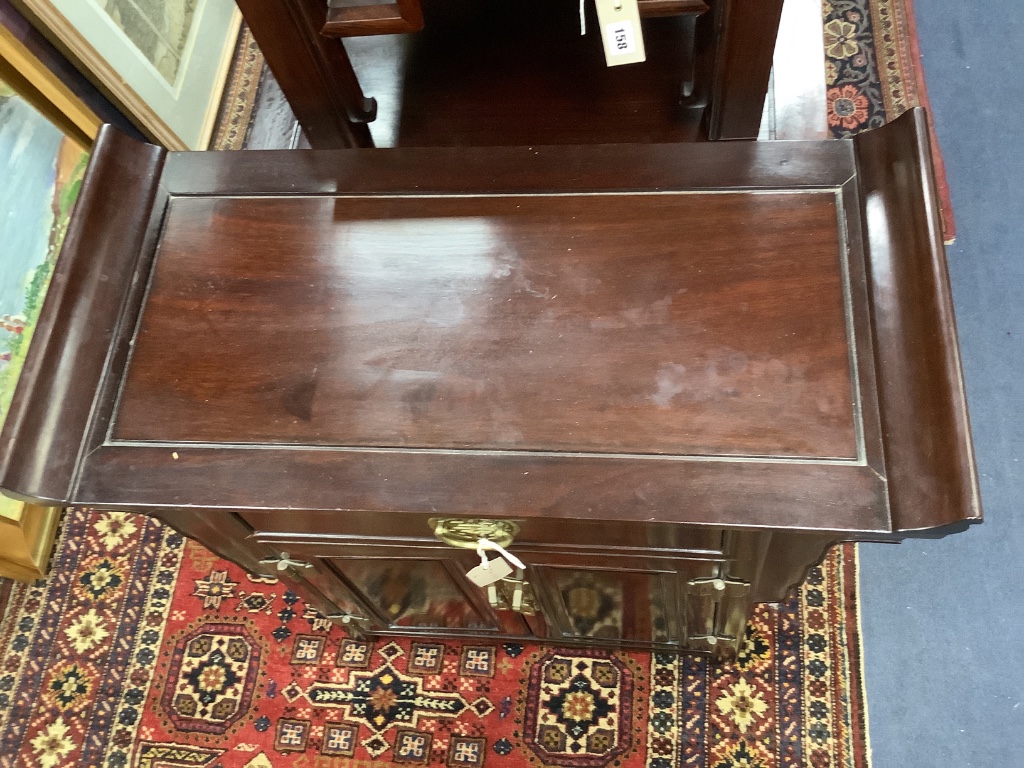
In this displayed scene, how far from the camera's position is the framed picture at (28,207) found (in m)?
1.46

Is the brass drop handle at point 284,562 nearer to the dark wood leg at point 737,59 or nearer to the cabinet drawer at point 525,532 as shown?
the cabinet drawer at point 525,532

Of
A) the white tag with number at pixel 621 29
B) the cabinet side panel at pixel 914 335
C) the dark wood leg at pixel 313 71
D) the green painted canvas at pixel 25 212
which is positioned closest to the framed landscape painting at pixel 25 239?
the green painted canvas at pixel 25 212

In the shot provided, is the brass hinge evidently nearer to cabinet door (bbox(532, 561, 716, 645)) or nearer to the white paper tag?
cabinet door (bbox(532, 561, 716, 645))

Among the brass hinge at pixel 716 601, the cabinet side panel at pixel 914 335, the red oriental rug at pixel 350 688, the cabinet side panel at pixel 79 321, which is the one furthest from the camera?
the red oriental rug at pixel 350 688

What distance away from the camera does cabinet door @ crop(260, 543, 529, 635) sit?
974 millimetres

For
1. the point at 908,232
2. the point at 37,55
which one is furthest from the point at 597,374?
the point at 37,55

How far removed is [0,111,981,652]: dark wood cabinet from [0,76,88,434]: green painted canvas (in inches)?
31.7

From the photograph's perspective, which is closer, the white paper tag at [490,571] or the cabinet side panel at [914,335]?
the cabinet side panel at [914,335]

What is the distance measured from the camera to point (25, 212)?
1527mm

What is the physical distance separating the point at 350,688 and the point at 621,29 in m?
1.21

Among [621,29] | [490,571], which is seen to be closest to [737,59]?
[621,29]

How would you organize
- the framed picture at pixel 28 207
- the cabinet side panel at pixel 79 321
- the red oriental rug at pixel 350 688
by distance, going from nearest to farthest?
the cabinet side panel at pixel 79 321
the red oriental rug at pixel 350 688
the framed picture at pixel 28 207

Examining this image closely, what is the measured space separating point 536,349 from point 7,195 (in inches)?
50.3

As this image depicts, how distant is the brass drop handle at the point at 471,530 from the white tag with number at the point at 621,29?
1.58ft
